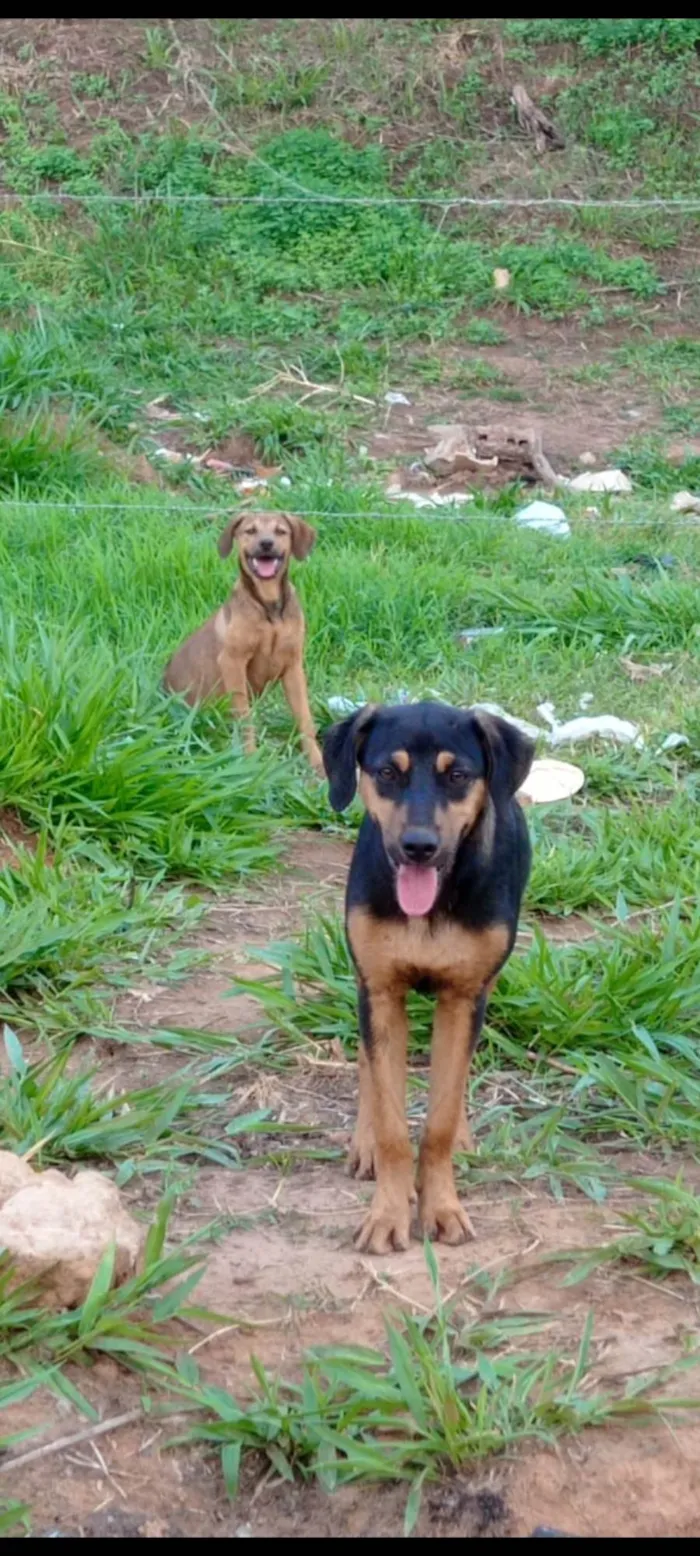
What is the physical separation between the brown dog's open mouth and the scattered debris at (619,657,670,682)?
4.62ft

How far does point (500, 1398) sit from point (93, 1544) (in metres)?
0.72

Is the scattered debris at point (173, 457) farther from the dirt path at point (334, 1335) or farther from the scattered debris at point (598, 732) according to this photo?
the dirt path at point (334, 1335)

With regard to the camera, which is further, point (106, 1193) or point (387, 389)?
point (387, 389)

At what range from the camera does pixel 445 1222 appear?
12.5ft

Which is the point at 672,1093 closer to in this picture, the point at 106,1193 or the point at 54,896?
the point at 106,1193

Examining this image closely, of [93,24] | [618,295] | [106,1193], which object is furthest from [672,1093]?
[93,24]

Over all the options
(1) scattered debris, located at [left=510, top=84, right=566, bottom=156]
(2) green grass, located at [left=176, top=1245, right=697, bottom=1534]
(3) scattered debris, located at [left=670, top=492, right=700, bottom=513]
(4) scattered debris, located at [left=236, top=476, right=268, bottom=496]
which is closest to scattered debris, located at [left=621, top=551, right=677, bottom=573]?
(3) scattered debris, located at [left=670, top=492, right=700, bottom=513]

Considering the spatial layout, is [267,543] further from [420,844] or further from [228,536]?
[420,844]

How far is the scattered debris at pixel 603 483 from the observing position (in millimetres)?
9547

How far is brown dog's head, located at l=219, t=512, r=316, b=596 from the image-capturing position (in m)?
6.88

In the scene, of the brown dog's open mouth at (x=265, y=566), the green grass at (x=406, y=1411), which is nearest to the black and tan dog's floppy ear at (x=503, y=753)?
the green grass at (x=406, y=1411)

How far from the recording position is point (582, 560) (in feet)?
27.0

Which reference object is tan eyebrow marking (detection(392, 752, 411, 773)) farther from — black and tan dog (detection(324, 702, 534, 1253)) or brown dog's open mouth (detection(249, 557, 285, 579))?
brown dog's open mouth (detection(249, 557, 285, 579))

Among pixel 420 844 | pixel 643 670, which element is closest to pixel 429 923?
pixel 420 844
